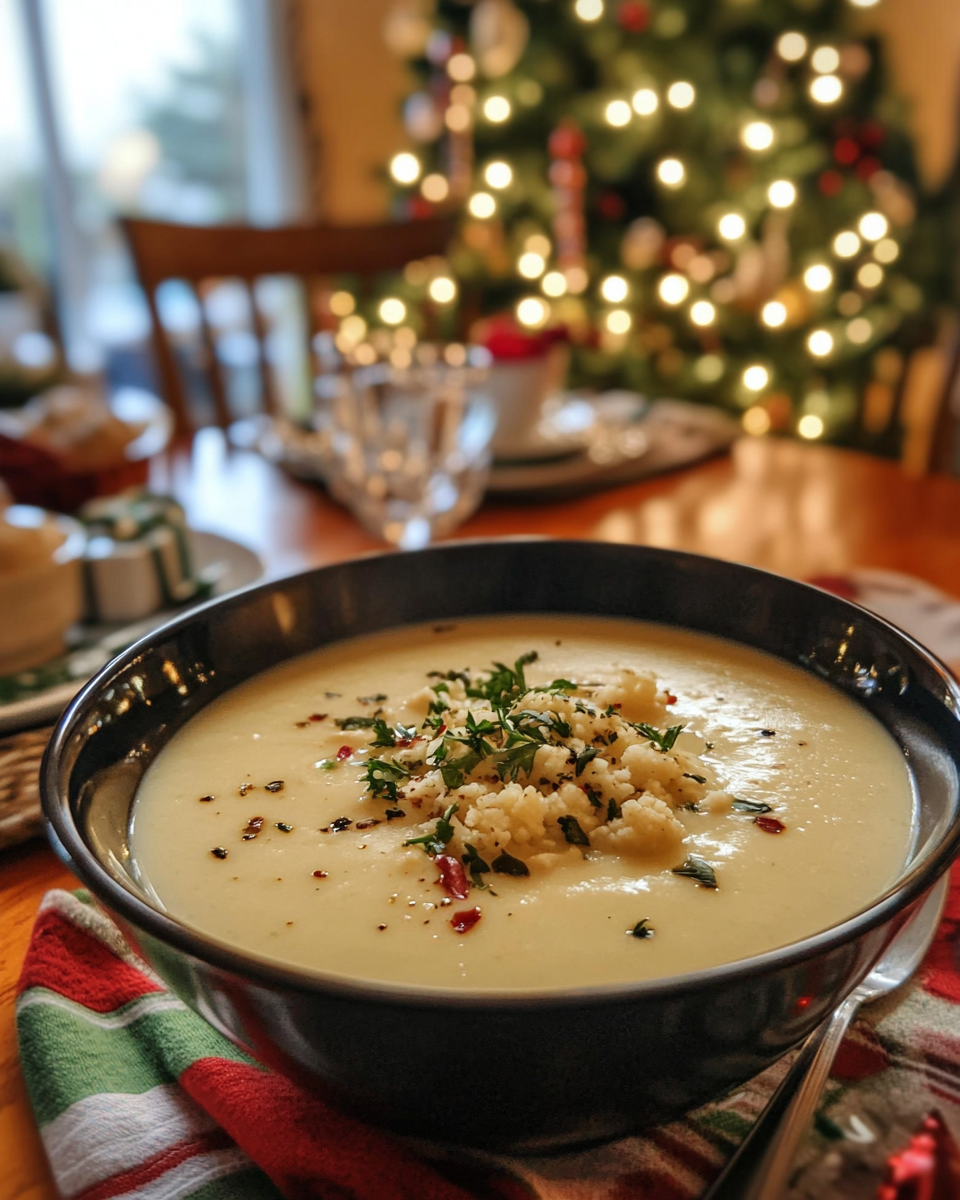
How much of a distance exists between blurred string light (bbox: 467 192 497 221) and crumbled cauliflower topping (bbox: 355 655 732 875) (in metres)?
4.08

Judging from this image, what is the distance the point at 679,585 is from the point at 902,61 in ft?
15.3

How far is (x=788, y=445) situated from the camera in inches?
80.3

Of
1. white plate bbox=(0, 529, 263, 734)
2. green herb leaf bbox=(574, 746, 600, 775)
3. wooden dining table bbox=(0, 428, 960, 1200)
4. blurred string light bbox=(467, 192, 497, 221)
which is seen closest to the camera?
green herb leaf bbox=(574, 746, 600, 775)

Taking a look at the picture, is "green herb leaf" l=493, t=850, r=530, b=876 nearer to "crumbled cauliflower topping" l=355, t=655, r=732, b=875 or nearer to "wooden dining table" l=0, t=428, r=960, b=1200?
"crumbled cauliflower topping" l=355, t=655, r=732, b=875

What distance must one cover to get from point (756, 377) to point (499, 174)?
1.36 metres

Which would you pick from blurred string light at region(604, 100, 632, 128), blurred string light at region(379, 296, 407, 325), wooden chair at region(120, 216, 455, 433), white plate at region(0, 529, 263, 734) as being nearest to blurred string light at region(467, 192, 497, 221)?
blurred string light at region(379, 296, 407, 325)

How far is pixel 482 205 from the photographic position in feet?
15.1

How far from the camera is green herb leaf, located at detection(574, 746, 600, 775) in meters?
0.75

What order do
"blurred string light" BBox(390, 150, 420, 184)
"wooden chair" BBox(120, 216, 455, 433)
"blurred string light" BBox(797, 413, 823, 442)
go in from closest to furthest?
"wooden chair" BBox(120, 216, 455, 433) → "blurred string light" BBox(797, 413, 823, 442) → "blurred string light" BBox(390, 150, 420, 184)

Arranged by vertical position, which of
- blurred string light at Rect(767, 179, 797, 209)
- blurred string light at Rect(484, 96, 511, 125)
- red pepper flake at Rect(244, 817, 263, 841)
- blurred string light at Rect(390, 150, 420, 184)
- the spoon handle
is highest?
blurred string light at Rect(484, 96, 511, 125)

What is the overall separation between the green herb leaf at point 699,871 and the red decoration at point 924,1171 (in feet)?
0.56

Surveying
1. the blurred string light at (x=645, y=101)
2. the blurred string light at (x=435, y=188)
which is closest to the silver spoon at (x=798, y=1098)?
the blurred string light at (x=645, y=101)

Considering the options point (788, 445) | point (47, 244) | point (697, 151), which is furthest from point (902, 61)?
point (47, 244)

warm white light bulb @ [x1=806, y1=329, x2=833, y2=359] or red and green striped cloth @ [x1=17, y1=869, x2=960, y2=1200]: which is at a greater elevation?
red and green striped cloth @ [x1=17, y1=869, x2=960, y2=1200]
